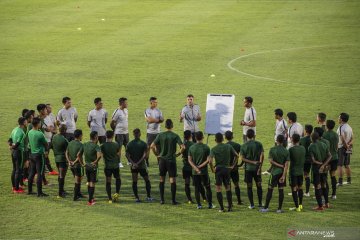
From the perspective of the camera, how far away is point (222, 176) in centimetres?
2106

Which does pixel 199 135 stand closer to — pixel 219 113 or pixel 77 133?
pixel 77 133

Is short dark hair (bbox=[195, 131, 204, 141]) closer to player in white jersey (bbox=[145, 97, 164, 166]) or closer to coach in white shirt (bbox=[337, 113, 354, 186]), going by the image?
player in white jersey (bbox=[145, 97, 164, 166])

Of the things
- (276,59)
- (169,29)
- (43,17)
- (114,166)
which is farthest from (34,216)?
(43,17)

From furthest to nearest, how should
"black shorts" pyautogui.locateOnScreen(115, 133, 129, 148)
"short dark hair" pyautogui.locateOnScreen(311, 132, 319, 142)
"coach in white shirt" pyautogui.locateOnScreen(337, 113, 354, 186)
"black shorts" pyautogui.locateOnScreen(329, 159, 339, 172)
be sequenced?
"black shorts" pyautogui.locateOnScreen(115, 133, 129, 148) < "coach in white shirt" pyautogui.locateOnScreen(337, 113, 354, 186) < "black shorts" pyautogui.locateOnScreen(329, 159, 339, 172) < "short dark hair" pyautogui.locateOnScreen(311, 132, 319, 142)

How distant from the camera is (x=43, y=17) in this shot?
47625 millimetres

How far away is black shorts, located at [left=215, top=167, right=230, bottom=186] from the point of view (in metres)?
21.0

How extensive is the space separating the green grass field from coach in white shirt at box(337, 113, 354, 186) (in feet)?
1.65

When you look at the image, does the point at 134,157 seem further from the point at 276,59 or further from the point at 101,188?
the point at 276,59

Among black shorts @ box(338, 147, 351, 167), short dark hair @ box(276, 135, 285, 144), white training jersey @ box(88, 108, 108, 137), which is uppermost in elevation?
white training jersey @ box(88, 108, 108, 137)

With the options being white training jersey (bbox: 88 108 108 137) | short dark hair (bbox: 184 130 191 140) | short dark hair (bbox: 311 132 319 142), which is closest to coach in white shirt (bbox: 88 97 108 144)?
white training jersey (bbox: 88 108 108 137)

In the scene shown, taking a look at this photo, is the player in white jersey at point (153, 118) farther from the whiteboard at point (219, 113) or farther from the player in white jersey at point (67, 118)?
the player in white jersey at point (67, 118)

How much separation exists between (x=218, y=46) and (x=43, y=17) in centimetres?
1142

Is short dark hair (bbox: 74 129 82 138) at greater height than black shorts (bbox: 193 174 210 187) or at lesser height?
greater

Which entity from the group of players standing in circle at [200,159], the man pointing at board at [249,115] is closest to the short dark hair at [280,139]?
the group of players standing in circle at [200,159]
